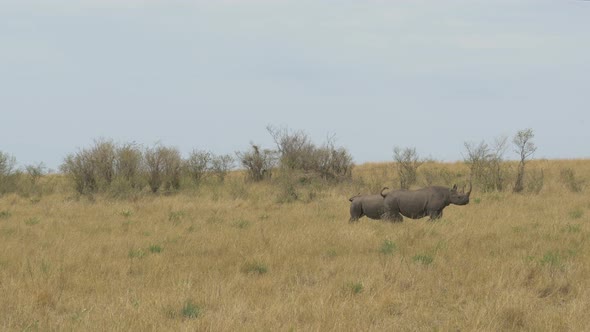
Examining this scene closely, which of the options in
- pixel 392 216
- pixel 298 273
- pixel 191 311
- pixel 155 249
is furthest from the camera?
pixel 392 216

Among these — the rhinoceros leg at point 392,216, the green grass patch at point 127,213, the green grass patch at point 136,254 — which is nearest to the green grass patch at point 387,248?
the rhinoceros leg at point 392,216

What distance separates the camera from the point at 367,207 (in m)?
13.6

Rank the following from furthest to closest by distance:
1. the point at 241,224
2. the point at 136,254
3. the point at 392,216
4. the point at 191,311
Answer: the point at 392,216 < the point at 241,224 < the point at 136,254 < the point at 191,311

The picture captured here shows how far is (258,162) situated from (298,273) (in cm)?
2109

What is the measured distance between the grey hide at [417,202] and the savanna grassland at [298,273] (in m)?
0.51

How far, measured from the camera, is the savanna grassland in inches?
223

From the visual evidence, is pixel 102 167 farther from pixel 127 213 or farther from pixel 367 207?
pixel 367 207

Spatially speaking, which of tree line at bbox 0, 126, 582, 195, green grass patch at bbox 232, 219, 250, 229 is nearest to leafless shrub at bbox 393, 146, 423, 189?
tree line at bbox 0, 126, 582, 195

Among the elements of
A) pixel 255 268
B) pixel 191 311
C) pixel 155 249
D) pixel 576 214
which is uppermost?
pixel 576 214

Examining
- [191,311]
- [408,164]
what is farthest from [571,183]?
[191,311]

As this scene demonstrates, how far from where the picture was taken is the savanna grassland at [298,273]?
223 inches

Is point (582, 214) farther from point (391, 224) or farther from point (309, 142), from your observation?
point (309, 142)

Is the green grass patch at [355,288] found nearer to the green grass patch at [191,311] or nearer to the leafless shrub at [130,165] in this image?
the green grass patch at [191,311]

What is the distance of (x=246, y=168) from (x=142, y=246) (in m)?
19.0
